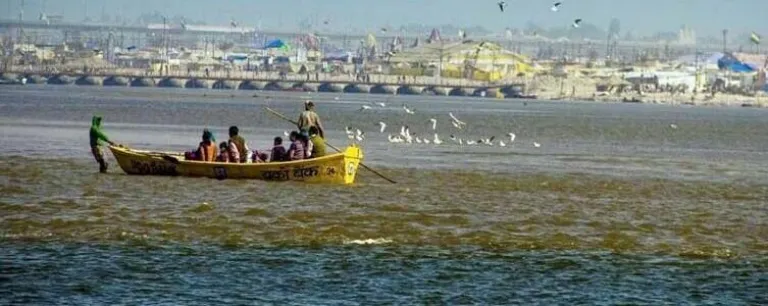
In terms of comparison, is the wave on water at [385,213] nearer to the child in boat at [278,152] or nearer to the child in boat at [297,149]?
the child in boat at [297,149]

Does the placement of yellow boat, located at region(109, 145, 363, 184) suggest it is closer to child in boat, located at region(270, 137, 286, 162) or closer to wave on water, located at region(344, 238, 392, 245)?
child in boat, located at region(270, 137, 286, 162)

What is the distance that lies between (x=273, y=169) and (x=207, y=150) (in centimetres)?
158

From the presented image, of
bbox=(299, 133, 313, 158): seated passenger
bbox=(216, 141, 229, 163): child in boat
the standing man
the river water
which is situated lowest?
the river water

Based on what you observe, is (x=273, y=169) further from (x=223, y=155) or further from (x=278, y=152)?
(x=223, y=155)

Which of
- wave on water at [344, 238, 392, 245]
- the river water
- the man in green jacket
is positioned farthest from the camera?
the man in green jacket

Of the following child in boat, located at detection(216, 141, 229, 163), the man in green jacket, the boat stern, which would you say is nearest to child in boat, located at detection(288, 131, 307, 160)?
the boat stern

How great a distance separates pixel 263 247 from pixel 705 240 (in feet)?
22.3

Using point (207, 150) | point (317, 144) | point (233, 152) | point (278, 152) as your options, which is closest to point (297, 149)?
point (317, 144)

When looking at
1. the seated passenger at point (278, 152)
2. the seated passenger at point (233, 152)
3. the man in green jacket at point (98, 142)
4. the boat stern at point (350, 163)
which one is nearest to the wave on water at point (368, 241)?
the boat stern at point (350, 163)

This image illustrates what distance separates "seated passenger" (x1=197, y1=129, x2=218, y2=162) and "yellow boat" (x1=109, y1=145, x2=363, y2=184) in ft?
1.14

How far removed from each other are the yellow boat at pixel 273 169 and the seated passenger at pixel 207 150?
1.14 ft

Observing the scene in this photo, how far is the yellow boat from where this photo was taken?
32812 millimetres

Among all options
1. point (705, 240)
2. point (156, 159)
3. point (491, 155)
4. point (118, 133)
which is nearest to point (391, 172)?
point (156, 159)

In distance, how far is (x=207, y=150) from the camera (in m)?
33.7
